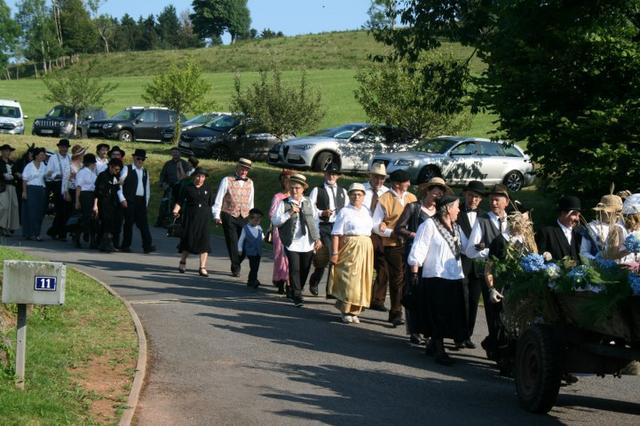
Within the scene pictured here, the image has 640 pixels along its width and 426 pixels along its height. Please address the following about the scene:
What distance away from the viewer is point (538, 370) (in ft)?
29.7

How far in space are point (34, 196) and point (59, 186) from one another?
0.90 metres

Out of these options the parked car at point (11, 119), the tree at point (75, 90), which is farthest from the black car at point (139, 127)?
the parked car at point (11, 119)

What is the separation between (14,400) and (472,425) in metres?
3.54

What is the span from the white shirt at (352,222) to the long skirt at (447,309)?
221cm

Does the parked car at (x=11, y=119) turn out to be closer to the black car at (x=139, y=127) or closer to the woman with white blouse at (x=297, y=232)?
the black car at (x=139, y=127)

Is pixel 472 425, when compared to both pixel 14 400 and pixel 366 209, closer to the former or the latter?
pixel 14 400

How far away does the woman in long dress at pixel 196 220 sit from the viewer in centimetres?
1723

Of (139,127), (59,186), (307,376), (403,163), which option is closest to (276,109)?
(403,163)

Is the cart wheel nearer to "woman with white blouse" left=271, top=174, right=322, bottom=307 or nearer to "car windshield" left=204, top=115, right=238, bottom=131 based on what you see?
"woman with white blouse" left=271, top=174, right=322, bottom=307

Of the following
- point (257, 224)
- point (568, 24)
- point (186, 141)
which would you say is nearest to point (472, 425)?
point (257, 224)

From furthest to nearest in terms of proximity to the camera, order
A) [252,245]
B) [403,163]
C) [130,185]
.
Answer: [403,163]
[130,185]
[252,245]

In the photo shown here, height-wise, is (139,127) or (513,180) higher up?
(139,127)

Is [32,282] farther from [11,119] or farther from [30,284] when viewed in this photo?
[11,119]

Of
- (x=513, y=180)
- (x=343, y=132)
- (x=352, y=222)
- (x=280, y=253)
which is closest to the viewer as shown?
(x=352, y=222)
